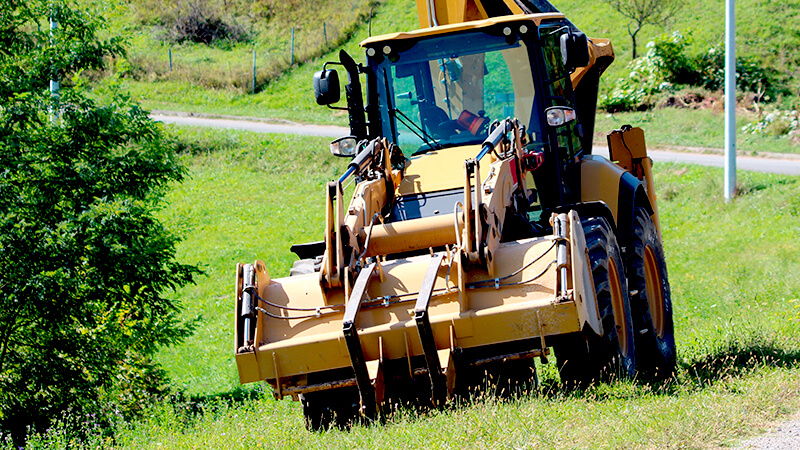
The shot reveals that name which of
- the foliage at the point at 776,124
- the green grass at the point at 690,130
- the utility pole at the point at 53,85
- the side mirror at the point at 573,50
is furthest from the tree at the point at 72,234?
the foliage at the point at 776,124

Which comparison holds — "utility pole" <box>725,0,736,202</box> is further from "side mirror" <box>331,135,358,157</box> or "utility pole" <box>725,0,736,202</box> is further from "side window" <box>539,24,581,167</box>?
"side mirror" <box>331,135,358,157</box>

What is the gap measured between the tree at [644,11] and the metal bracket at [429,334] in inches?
1192

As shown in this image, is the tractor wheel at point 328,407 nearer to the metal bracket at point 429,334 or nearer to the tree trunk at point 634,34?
the metal bracket at point 429,334

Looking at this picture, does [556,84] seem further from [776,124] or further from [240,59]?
[240,59]

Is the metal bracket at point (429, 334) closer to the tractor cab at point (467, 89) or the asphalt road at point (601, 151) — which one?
the tractor cab at point (467, 89)

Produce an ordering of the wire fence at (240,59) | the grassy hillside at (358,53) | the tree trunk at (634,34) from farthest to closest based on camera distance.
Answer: the wire fence at (240,59)
the tree trunk at (634,34)
the grassy hillside at (358,53)

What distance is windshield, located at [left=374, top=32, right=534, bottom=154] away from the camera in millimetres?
7699

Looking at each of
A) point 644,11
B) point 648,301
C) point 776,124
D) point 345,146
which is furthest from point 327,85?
point 644,11

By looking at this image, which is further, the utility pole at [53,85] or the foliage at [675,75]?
the foliage at [675,75]

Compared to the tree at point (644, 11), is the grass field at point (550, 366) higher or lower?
lower

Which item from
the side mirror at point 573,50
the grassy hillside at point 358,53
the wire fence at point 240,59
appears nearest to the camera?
the side mirror at point 573,50

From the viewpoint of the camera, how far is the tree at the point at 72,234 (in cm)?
935

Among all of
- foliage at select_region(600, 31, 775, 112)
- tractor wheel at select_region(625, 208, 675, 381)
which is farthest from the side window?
foliage at select_region(600, 31, 775, 112)

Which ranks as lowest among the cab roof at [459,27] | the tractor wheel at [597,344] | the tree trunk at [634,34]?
the tractor wheel at [597,344]
